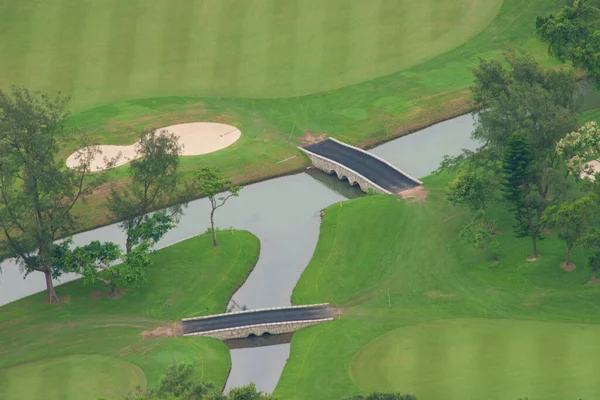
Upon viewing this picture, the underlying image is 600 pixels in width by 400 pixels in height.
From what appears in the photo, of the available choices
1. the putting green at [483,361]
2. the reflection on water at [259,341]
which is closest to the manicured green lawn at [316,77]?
the reflection on water at [259,341]

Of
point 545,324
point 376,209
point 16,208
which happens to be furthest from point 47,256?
point 545,324

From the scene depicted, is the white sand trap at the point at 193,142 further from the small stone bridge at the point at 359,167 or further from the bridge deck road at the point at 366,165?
the bridge deck road at the point at 366,165

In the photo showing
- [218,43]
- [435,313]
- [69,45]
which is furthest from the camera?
[69,45]

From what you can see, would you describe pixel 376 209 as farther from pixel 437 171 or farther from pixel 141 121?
pixel 141 121

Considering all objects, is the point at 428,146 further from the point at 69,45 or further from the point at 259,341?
the point at 69,45

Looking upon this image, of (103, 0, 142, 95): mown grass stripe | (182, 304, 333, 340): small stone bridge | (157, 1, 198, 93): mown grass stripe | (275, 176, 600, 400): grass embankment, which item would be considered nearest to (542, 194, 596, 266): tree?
(275, 176, 600, 400): grass embankment

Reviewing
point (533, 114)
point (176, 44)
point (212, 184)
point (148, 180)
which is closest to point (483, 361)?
point (533, 114)

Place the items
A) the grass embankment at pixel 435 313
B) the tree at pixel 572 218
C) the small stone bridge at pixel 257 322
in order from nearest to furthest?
the grass embankment at pixel 435 313 < the tree at pixel 572 218 < the small stone bridge at pixel 257 322
